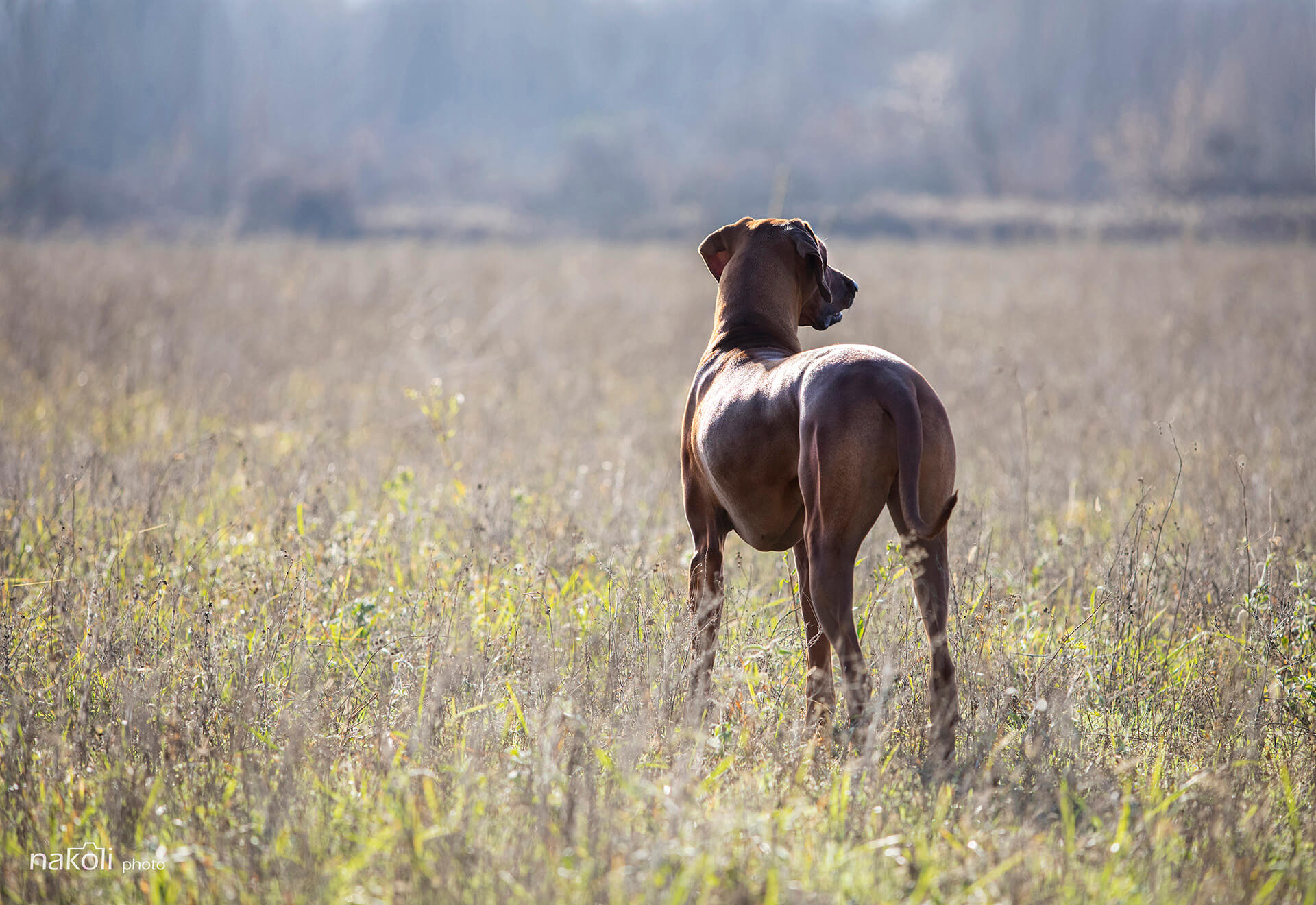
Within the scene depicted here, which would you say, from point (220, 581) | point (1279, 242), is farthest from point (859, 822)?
point (1279, 242)

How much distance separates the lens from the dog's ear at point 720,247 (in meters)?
3.30

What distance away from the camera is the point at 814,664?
2748mm

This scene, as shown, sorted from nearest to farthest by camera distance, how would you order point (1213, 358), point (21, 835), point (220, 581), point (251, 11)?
point (21, 835)
point (220, 581)
point (1213, 358)
point (251, 11)

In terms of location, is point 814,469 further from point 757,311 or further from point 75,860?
point 75,860

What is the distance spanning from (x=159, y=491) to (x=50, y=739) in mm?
2249

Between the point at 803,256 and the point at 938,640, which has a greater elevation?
the point at 803,256

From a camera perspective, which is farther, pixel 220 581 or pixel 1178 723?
pixel 220 581

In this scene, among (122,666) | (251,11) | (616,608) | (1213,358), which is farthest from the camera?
(251,11)

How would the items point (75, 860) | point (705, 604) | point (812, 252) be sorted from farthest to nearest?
point (812, 252)
point (705, 604)
point (75, 860)

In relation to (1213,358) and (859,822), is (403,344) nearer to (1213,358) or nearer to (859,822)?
(1213,358)

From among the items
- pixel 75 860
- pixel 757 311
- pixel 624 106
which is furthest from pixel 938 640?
pixel 624 106

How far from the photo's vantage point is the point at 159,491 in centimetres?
425

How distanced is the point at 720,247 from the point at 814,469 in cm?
133

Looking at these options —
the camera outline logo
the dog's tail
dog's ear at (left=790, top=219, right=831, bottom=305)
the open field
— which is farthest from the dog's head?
the camera outline logo
